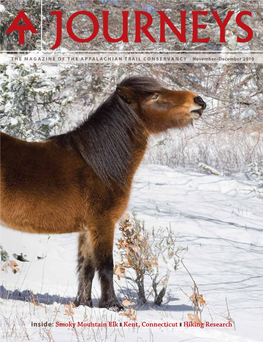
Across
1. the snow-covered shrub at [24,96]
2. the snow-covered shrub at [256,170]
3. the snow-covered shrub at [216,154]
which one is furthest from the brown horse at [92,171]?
the snow-covered shrub at [216,154]

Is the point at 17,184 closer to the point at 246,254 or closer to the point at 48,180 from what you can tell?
the point at 48,180

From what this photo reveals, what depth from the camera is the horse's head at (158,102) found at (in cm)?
375

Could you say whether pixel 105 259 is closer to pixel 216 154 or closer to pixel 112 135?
pixel 112 135

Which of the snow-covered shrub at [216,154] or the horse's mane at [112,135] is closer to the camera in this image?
the horse's mane at [112,135]

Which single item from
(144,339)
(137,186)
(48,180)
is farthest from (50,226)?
(137,186)

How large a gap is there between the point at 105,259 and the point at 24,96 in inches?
120

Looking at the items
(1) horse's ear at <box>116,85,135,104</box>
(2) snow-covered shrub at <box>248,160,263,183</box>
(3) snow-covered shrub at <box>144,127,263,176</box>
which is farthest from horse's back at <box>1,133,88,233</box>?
(3) snow-covered shrub at <box>144,127,263,176</box>

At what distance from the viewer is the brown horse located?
3.42 metres

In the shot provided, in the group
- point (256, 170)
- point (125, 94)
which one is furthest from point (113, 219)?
point (256, 170)

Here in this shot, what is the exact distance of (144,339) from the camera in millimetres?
2885

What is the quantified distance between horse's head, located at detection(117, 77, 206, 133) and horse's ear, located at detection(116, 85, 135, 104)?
0.02 m

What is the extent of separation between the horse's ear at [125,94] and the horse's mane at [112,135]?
0.02 metres

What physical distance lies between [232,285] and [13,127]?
3388 mm

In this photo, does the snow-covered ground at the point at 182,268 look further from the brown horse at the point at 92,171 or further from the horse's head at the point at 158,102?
the horse's head at the point at 158,102
